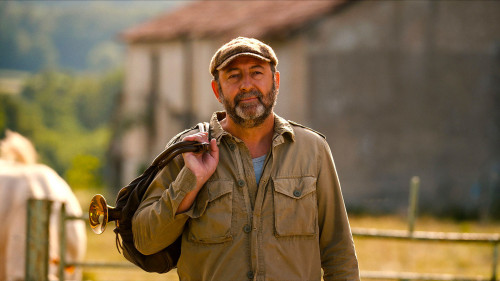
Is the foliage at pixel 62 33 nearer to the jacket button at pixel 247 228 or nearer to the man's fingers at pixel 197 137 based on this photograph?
the man's fingers at pixel 197 137

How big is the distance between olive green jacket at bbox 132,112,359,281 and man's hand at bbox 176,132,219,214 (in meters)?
0.03

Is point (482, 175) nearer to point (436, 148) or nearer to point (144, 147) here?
point (436, 148)

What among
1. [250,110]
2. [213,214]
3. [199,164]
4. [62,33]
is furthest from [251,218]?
[62,33]

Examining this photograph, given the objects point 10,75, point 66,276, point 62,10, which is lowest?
point 66,276

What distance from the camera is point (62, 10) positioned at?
76.8 metres

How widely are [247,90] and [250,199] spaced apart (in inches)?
17.9

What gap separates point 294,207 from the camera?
3277mm

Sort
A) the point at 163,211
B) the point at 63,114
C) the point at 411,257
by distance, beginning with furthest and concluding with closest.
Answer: the point at 63,114 < the point at 411,257 < the point at 163,211

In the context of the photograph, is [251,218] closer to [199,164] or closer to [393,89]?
[199,164]

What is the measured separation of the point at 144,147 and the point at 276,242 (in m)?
18.6

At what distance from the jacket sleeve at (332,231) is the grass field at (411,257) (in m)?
5.21

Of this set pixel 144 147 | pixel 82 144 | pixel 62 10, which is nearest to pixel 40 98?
pixel 82 144

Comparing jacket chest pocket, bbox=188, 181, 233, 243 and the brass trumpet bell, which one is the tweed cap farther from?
the brass trumpet bell

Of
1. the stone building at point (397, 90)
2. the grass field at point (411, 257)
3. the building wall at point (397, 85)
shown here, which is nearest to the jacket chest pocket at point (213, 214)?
the grass field at point (411, 257)
